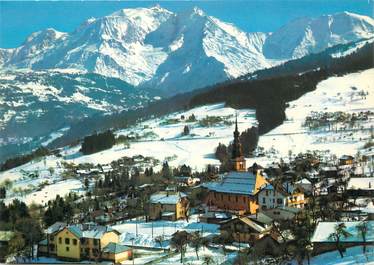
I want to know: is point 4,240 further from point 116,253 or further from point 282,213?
point 282,213

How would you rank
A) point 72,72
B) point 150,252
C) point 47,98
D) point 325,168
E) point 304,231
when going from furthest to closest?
point 72,72 < point 47,98 < point 325,168 < point 150,252 < point 304,231

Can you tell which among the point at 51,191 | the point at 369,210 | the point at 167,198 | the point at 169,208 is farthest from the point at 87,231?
the point at 51,191

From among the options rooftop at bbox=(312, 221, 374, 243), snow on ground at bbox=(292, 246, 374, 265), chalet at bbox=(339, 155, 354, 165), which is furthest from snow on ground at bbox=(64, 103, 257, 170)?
snow on ground at bbox=(292, 246, 374, 265)

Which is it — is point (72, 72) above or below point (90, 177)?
above

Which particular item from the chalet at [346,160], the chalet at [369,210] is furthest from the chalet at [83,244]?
the chalet at [346,160]

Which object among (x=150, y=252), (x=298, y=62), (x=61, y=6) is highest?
(x=298, y=62)

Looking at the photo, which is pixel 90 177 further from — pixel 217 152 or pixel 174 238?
pixel 174 238

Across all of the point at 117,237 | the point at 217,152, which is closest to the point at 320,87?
the point at 217,152
